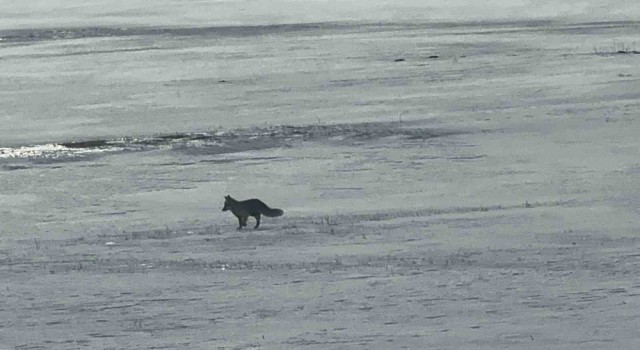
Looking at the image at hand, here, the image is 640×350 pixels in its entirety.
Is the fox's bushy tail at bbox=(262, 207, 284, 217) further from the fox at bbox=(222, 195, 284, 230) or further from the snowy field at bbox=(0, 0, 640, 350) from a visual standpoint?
the snowy field at bbox=(0, 0, 640, 350)

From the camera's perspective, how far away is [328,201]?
9.59 m

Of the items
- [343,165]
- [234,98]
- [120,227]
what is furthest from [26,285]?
[234,98]

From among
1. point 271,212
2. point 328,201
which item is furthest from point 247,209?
point 328,201

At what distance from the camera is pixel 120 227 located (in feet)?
28.9

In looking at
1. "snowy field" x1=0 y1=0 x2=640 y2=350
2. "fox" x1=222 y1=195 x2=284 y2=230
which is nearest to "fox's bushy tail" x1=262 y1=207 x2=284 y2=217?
"fox" x1=222 y1=195 x2=284 y2=230

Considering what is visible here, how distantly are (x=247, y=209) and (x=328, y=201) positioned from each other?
1300 mm

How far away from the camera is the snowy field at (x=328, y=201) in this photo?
635 cm

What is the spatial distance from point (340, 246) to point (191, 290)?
126 cm

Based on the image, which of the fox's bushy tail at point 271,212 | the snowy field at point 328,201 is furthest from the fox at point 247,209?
the snowy field at point 328,201

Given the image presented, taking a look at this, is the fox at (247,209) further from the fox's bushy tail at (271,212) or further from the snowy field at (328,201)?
the snowy field at (328,201)

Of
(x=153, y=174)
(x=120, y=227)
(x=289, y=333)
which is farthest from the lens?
(x=153, y=174)

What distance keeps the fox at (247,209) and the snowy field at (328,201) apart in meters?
0.10

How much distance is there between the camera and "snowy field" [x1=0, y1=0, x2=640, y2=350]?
6348 mm

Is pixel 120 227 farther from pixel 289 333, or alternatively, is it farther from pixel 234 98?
pixel 234 98
